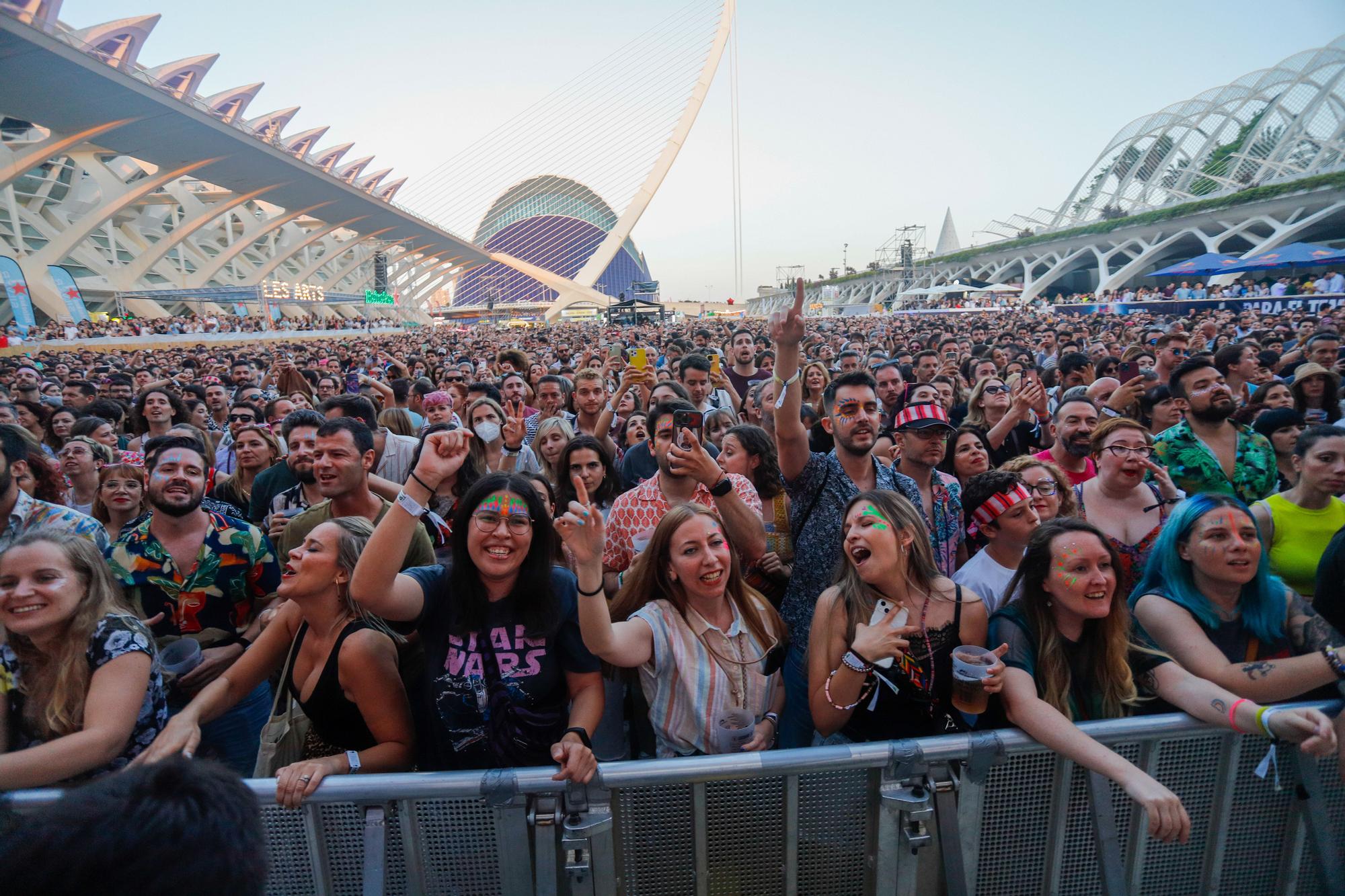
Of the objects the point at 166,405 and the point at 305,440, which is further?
the point at 166,405

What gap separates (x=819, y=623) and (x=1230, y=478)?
10.0 feet

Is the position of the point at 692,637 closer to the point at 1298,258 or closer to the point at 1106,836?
the point at 1106,836

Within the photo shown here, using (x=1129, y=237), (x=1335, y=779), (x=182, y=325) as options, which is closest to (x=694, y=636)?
(x=1335, y=779)

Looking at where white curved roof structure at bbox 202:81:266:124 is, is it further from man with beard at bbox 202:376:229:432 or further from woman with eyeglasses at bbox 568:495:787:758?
woman with eyeglasses at bbox 568:495:787:758

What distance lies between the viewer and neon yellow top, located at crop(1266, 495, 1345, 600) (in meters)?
2.77

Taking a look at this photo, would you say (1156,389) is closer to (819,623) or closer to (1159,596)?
(1159,596)

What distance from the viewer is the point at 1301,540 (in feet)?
9.19

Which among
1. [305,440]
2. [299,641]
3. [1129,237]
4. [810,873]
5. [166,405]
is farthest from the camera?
[1129,237]

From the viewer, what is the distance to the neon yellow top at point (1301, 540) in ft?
9.10

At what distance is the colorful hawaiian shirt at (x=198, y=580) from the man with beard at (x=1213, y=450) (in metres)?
4.66

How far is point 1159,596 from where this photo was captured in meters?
2.18

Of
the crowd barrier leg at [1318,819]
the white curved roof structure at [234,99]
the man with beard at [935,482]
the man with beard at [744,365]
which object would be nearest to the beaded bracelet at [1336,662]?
the crowd barrier leg at [1318,819]

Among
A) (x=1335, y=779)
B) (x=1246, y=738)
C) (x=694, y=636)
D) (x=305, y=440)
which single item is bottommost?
(x=1335, y=779)

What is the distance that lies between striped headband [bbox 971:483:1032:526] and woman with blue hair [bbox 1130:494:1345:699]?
544 millimetres
